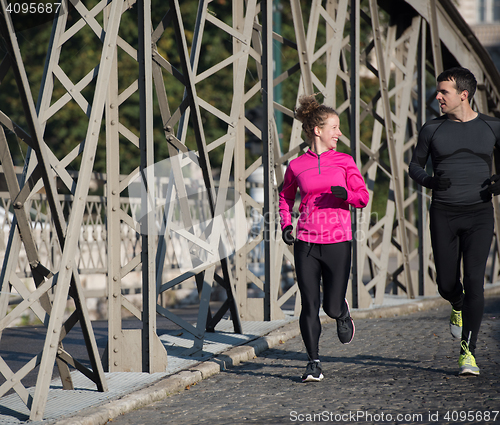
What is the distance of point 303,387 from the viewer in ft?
15.3

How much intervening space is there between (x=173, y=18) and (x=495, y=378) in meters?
3.35

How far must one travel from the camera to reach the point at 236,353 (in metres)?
5.72

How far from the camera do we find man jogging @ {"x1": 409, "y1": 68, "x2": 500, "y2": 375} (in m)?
4.80

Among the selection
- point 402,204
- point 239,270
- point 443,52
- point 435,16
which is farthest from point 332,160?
point 443,52

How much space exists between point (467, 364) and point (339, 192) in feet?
4.61

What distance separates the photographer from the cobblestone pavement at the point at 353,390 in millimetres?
3898

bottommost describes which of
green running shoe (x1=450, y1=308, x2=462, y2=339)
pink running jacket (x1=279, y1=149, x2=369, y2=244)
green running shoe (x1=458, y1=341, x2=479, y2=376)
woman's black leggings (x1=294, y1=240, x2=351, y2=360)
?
green running shoe (x1=458, y1=341, x2=479, y2=376)

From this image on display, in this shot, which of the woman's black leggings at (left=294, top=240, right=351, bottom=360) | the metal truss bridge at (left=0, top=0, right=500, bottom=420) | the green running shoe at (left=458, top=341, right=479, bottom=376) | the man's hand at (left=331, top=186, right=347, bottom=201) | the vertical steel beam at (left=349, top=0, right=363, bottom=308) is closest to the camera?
the metal truss bridge at (left=0, top=0, right=500, bottom=420)

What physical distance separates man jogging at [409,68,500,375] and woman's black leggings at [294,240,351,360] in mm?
680

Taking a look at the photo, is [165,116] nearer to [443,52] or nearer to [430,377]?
[430,377]

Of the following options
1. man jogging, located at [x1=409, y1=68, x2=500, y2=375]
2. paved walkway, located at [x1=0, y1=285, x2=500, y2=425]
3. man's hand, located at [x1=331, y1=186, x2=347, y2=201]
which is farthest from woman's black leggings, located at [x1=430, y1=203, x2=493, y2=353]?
man's hand, located at [x1=331, y1=186, x2=347, y2=201]

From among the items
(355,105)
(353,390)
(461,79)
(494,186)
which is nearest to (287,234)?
(353,390)

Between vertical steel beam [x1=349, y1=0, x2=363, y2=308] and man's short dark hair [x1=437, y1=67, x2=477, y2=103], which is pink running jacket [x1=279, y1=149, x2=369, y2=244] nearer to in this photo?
man's short dark hair [x1=437, y1=67, x2=477, y2=103]

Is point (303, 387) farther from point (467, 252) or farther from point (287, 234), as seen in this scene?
point (467, 252)
